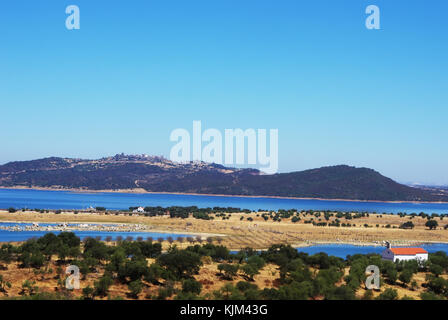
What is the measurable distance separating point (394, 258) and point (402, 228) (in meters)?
46.0

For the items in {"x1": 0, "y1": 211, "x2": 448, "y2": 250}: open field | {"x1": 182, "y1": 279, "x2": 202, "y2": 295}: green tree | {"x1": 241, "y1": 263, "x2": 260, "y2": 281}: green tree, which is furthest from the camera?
{"x1": 0, "y1": 211, "x2": 448, "y2": 250}: open field

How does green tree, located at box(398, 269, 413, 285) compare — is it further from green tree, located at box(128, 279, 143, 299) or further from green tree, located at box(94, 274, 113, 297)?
green tree, located at box(94, 274, 113, 297)

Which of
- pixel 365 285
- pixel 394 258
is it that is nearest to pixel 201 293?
pixel 365 285

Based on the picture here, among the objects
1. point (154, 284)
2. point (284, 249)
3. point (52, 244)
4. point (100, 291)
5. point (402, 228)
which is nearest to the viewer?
point (100, 291)

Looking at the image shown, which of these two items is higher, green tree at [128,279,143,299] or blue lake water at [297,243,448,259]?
green tree at [128,279,143,299]

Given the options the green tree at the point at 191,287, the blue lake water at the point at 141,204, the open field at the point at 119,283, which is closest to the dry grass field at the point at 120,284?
the open field at the point at 119,283

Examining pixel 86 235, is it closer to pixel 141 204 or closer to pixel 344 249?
pixel 344 249

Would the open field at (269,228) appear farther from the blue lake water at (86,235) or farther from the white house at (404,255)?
the white house at (404,255)

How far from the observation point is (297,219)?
87312 mm

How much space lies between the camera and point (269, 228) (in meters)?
75.2

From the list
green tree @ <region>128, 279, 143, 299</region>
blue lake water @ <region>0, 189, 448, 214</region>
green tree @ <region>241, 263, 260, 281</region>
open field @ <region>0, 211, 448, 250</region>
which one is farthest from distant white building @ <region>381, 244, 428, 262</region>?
blue lake water @ <region>0, 189, 448, 214</region>

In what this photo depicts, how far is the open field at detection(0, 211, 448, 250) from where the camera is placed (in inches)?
2517

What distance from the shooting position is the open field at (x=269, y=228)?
210 ft

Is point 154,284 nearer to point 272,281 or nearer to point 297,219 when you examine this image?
point 272,281
